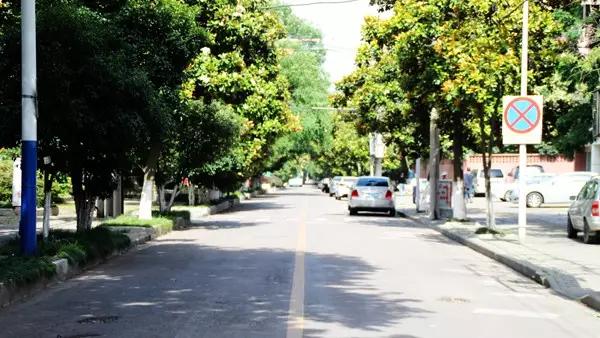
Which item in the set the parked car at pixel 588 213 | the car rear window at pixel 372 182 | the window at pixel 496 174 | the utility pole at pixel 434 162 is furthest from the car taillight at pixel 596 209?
the window at pixel 496 174

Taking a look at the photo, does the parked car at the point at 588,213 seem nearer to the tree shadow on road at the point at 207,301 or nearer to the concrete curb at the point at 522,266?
the concrete curb at the point at 522,266

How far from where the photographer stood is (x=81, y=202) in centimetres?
1584

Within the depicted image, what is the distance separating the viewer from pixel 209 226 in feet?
81.9

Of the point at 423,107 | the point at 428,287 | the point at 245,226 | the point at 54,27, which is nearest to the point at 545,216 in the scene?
the point at 423,107

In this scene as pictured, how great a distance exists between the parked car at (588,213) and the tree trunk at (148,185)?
446 inches

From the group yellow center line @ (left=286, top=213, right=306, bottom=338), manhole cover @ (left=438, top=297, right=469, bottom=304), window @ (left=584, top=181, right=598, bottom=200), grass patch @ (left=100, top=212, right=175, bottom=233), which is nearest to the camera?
yellow center line @ (left=286, top=213, right=306, bottom=338)

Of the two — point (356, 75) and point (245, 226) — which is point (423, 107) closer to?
point (356, 75)

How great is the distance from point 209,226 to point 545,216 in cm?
1357

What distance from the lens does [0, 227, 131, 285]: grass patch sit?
33.8 feet

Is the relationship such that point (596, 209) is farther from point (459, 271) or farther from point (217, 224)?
point (217, 224)

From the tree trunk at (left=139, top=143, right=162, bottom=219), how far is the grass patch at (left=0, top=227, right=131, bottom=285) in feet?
19.2

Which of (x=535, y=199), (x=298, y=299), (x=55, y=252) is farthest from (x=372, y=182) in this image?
(x=298, y=299)

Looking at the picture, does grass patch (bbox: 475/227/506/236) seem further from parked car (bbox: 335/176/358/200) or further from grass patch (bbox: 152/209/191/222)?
parked car (bbox: 335/176/358/200)

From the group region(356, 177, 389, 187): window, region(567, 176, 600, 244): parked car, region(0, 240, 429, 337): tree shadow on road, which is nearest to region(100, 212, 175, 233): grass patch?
region(0, 240, 429, 337): tree shadow on road
